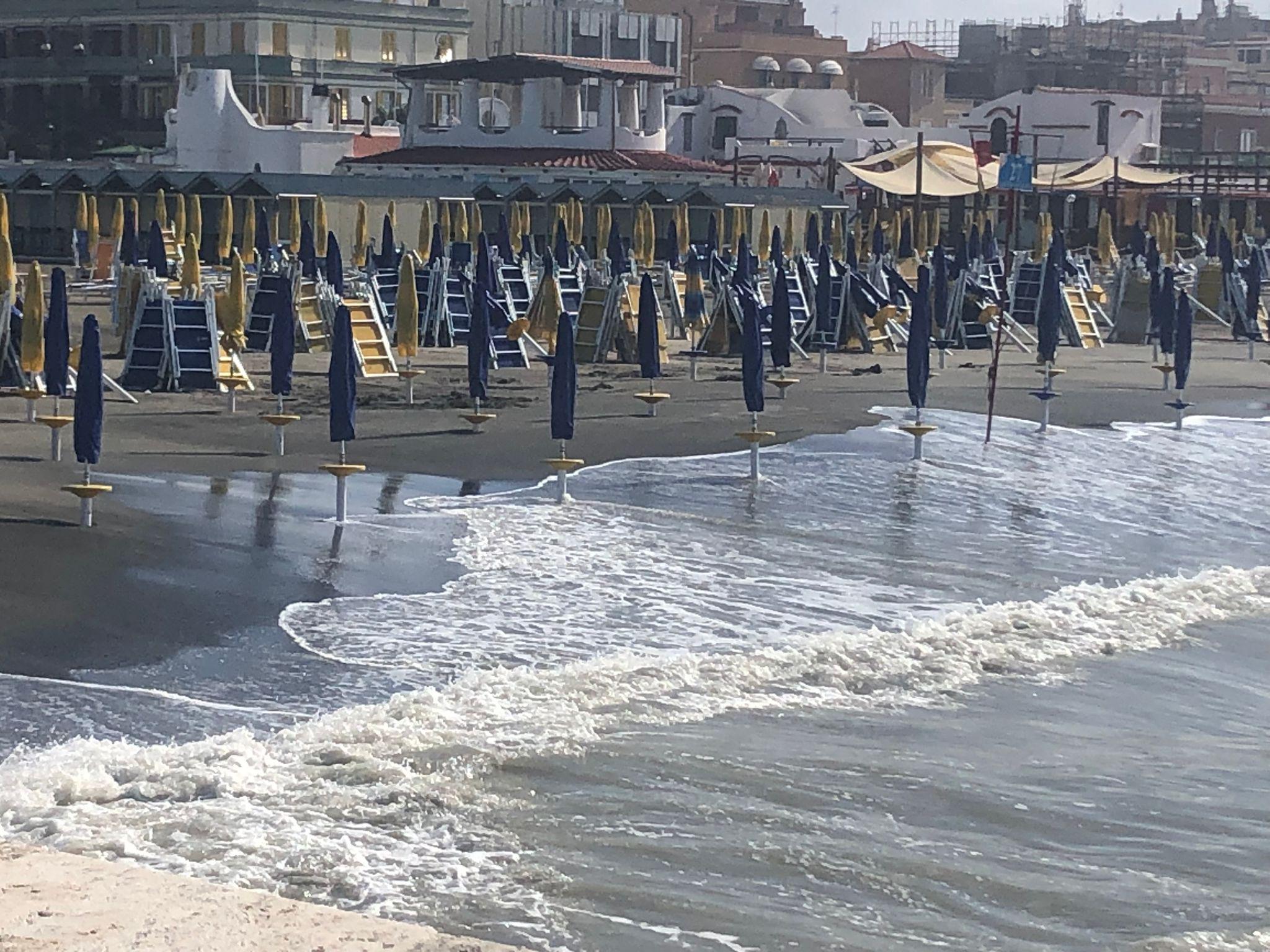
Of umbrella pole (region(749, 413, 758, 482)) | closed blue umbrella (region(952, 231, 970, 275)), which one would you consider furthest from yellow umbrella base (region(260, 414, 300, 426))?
closed blue umbrella (region(952, 231, 970, 275))

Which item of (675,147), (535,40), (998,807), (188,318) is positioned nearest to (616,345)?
(188,318)

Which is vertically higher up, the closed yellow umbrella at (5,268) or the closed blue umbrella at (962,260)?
the closed yellow umbrella at (5,268)

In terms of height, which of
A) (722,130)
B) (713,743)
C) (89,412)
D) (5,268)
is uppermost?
(722,130)

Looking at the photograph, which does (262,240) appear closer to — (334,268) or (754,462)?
(334,268)

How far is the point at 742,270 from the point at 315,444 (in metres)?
14.0

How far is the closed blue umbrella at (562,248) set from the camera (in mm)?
37656

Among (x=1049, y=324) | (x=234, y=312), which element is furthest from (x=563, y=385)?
(x=1049, y=324)

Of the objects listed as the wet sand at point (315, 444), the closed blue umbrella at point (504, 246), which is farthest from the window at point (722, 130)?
the wet sand at point (315, 444)

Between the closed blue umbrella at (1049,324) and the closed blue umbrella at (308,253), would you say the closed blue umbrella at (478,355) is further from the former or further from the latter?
the closed blue umbrella at (308,253)

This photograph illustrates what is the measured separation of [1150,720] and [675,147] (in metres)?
70.7

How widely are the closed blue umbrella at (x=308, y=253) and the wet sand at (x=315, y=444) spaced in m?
2.81

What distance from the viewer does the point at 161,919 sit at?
8570 millimetres

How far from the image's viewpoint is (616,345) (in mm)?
31141

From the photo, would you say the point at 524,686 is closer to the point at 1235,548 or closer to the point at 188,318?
the point at 1235,548
